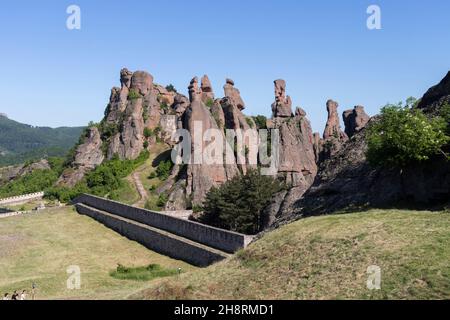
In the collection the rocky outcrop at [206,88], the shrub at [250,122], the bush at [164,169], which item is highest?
the rocky outcrop at [206,88]

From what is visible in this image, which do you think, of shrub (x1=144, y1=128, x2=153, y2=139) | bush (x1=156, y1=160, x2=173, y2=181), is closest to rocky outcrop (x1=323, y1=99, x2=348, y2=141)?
shrub (x1=144, y1=128, x2=153, y2=139)

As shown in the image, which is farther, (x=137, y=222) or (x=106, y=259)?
(x=137, y=222)

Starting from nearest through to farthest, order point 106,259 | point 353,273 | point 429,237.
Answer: point 353,273 → point 429,237 → point 106,259

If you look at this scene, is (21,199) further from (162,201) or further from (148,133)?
(162,201)

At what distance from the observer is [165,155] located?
72.0 metres

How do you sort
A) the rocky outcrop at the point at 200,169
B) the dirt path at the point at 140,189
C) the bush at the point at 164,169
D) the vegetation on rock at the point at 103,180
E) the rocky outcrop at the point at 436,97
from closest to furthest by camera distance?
the rocky outcrop at the point at 436,97 → the rocky outcrop at the point at 200,169 → the dirt path at the point at 140,189 → the bush at the point at 164,169 → the vegetation on rock at the point at 103,180

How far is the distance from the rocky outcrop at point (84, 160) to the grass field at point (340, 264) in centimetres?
6110

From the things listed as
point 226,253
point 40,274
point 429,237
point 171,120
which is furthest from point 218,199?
point 171,120

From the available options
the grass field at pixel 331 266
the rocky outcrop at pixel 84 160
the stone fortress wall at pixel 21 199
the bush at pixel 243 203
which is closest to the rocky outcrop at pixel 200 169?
the bush at pixel 243 203

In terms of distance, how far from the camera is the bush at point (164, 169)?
219 ft

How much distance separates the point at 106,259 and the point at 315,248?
22779 mm

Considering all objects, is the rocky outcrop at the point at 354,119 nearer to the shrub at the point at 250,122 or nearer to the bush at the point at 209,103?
the shrub at the point at 250,122

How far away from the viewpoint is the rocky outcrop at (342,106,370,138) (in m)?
80.2

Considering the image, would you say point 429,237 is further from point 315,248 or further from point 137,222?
point 137,222
